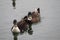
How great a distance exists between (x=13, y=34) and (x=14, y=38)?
4cm

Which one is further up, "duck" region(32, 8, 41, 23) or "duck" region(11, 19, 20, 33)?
"duck" region(32, 8, 41, 23)

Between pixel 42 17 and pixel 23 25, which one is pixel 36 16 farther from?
pixel 23 25

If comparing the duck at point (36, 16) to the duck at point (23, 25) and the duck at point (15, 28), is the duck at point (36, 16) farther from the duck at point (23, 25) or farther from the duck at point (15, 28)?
the duck at point (15, 28)

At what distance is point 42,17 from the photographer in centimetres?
179

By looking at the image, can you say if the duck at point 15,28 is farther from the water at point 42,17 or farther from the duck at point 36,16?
the duck at point 36,16

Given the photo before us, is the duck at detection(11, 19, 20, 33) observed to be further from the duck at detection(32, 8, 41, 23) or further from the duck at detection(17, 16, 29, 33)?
the duck at detection(32, 8, 41, 23)

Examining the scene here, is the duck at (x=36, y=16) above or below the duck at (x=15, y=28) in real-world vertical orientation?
above

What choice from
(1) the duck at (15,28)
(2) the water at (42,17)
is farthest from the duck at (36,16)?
(1) the duck at (15,28)

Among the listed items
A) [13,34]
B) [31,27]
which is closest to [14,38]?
[13,34]

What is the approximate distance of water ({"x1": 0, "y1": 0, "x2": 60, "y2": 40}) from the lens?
1.74m

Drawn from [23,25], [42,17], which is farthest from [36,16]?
[23,25]

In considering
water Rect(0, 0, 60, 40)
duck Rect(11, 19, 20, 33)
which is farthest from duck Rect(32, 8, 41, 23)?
duck Rect(11, 19, 20, 33)

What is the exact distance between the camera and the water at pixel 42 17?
68.6 inches

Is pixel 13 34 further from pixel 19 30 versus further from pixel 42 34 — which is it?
pixel 42 34
